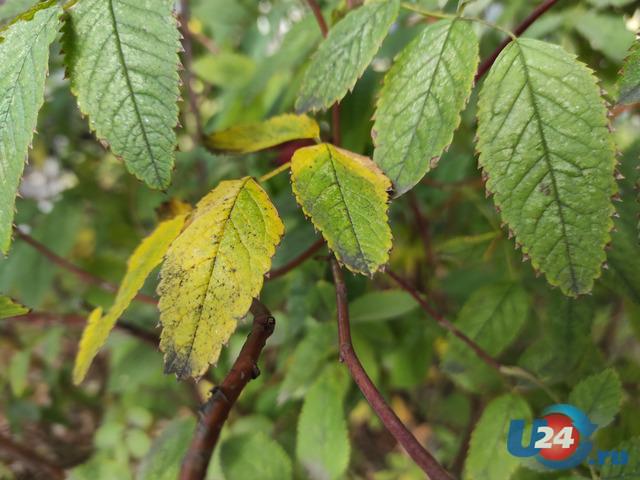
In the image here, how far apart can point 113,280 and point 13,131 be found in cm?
52

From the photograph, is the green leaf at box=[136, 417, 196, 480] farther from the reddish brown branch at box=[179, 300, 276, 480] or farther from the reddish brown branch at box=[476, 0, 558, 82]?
the reddish brown branch at box=[476, 0, 558, 82]

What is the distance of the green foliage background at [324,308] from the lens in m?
0.65

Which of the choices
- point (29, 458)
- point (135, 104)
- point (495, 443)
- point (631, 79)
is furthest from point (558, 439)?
point (29, 458)

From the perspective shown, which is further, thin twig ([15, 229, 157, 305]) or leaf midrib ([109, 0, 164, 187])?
thin twig ([15, 229, 157, 305])

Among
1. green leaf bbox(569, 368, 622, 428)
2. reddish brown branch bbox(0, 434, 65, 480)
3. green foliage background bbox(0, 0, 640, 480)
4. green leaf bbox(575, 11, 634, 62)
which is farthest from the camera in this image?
reddish brown branch bbox(0, 434, 65, 480)

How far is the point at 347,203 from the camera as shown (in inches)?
17.1

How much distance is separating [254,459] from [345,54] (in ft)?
1.46

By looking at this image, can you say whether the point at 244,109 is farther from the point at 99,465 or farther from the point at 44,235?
the point at 99,465

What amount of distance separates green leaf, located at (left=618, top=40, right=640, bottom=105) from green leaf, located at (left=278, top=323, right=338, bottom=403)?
427mm

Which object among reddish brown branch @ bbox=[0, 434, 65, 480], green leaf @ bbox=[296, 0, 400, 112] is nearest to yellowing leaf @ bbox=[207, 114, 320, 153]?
green leaf @ bbox=[296, 0, 400, 112]

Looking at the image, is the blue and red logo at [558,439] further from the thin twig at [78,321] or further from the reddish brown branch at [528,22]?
the thin twig at [78,321]

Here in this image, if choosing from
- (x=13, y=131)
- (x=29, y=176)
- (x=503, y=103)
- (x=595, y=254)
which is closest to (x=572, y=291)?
(x=595, y=254)

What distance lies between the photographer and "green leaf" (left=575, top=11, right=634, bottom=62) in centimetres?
76

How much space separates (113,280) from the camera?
92 cm
